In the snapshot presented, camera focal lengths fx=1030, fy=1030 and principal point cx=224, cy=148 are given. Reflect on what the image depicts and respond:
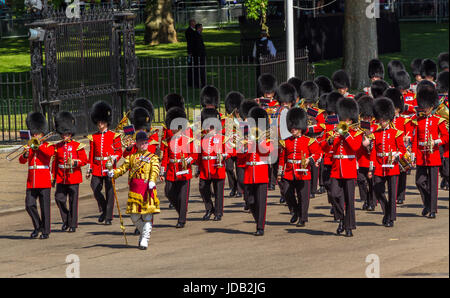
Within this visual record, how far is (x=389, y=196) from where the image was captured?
12.5m

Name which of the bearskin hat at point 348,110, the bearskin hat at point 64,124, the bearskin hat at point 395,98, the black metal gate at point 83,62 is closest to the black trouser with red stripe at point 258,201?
the bearskin hat at point 348,110

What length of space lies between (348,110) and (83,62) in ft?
28.7

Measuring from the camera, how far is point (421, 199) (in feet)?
47.0

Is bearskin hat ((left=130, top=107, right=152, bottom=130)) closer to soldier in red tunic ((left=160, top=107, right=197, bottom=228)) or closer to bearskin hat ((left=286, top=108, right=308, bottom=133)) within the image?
soldier in red tunic ((left=160, top=107, right=197, bottom=228))

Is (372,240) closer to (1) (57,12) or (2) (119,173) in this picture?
(2) (119,173)

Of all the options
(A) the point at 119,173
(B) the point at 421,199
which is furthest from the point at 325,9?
(A) the point at 119,173

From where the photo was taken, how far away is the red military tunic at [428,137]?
13180 mm

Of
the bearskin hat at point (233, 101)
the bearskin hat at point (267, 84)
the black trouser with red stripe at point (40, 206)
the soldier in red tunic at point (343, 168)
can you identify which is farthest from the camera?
the bearskin hat at point (267, 84)

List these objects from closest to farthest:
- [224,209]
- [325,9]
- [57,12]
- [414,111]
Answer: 1. [224,209]
2. [414,111]
3. [57,12]
4. [325,9]

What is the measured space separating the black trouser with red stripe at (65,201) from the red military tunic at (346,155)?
3255 millimetres

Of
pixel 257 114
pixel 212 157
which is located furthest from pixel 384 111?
pixel 212 157

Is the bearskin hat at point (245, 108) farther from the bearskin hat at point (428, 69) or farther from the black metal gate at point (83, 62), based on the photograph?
the black metal gate at point (83, 62)

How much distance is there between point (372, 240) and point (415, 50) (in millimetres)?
22367

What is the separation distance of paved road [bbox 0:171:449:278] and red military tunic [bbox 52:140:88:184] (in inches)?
26.9
